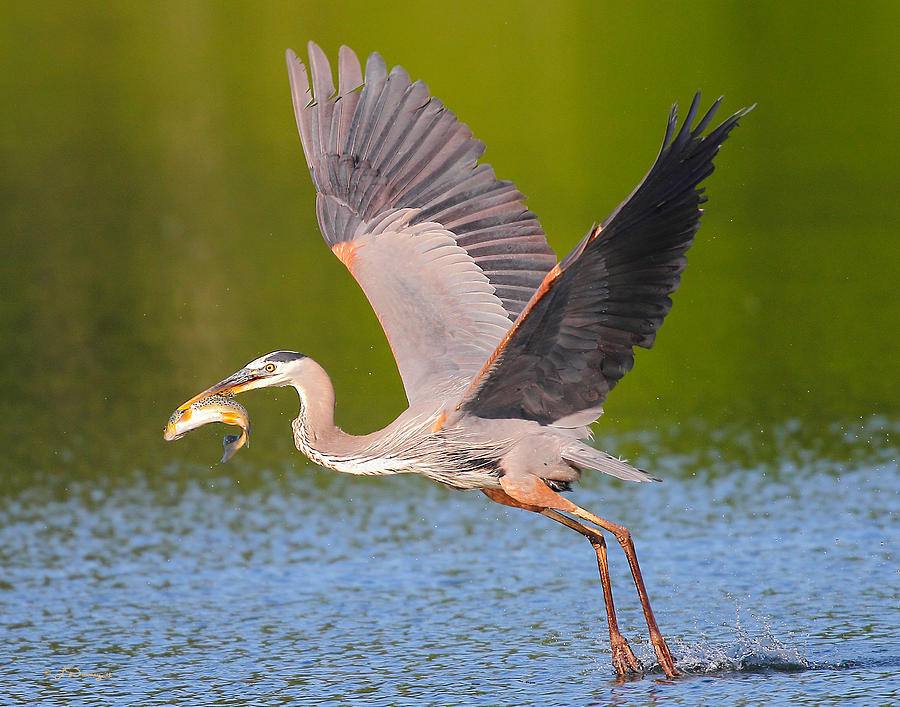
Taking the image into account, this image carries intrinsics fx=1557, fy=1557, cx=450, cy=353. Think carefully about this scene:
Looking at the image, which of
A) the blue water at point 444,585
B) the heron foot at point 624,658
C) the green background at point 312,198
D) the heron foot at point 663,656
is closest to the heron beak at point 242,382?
the blue water at point 444,585

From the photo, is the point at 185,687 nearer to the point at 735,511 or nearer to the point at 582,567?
the point at 582,567

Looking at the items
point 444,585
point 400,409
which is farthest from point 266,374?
point 400,409

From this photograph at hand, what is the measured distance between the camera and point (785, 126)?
86.0ft

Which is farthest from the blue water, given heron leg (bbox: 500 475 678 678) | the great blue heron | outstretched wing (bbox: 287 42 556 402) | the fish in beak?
outstretched wing (bbox: 287 42 556 402)

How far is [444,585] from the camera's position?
29.5 ft

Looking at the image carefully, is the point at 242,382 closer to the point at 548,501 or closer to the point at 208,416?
the point at 208,416

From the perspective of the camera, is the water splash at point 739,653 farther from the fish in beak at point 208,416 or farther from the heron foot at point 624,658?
the fish in beak at point 208,416

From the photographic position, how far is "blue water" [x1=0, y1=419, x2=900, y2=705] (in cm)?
724

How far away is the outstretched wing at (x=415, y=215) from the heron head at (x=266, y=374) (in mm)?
748

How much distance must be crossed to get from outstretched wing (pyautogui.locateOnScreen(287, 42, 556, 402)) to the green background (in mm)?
4108

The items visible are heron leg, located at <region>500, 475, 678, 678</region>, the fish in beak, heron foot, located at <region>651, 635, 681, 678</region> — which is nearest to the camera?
heron foot, located at <region>651, 635, 681, 678</region>

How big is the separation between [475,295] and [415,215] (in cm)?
64

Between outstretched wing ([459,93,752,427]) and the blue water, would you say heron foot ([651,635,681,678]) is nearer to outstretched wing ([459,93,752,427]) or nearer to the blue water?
the blue water

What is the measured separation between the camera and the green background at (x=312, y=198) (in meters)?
13.8
